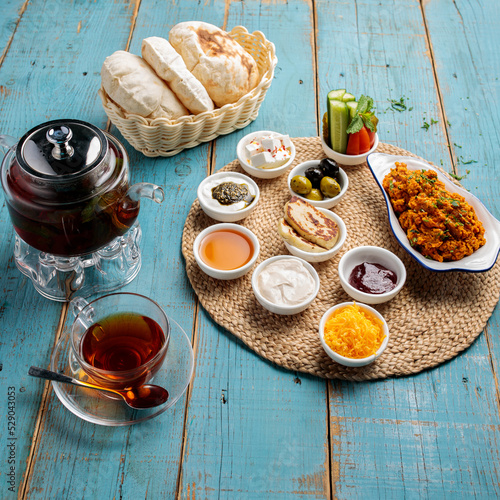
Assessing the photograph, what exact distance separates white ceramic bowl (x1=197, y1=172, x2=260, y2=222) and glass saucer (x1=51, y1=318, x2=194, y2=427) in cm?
66

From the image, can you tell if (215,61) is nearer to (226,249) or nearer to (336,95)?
(336,95)

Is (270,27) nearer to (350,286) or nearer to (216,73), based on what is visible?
(216,73)

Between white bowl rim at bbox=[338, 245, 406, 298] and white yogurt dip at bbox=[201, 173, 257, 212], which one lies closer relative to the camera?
white bowl rim at bbox=[338, 245, 406, 298]

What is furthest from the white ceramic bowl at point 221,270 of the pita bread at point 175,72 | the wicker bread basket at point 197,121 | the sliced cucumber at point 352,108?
the sliced cucumber at point 352,108

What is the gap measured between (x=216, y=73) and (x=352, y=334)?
1.45m

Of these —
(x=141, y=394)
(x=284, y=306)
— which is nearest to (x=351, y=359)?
(x=284, y=306)

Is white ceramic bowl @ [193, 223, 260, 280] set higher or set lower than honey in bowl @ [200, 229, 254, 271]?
higher

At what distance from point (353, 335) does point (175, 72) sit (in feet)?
4.88

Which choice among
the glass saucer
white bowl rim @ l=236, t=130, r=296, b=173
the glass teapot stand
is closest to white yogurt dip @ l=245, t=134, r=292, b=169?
white bowl rim @ l=236, t=130, r=296, b=173

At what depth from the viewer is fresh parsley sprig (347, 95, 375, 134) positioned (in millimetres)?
2432

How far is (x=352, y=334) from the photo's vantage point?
1.89 m

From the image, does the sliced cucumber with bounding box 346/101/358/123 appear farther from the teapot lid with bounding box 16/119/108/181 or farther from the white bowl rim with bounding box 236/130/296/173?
the teapot lid with bounding box 16/119/108/181

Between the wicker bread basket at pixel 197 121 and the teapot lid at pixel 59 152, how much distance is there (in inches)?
26.3

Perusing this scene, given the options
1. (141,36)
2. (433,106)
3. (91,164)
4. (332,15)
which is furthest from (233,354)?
(332,15)
